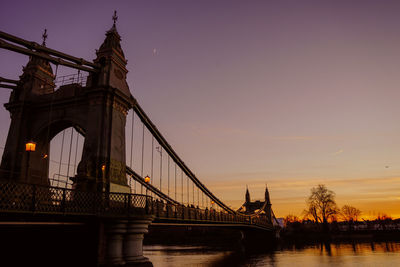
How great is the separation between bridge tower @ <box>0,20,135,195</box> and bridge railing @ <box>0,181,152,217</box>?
8.58 ft

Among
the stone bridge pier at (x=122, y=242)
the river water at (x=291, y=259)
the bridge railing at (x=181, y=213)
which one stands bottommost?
the river water at (x=291, y=259)

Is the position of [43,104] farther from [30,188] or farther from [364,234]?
[364,234]

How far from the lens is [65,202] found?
523 inches

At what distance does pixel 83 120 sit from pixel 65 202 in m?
8.27

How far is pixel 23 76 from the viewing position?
902 inches

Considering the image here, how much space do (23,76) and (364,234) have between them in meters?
72.9

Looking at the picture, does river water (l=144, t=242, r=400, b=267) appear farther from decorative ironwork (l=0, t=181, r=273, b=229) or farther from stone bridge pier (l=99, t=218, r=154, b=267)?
stone bridge pier (l=99, t=218, r=154, b=267)

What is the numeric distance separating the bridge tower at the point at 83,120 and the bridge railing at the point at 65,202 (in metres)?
2.62

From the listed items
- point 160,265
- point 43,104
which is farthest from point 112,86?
point 160,265

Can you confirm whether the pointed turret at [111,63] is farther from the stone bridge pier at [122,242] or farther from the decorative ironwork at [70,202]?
the stone bridge pier at [122,242]

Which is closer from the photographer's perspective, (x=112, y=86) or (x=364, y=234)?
(x=112, y=86)

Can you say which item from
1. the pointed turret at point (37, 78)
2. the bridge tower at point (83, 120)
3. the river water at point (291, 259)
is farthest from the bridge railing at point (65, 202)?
the river water at point (291, 259)

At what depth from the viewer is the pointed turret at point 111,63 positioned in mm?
20141

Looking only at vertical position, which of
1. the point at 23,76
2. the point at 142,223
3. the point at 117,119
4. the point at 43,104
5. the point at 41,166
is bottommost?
the point at 142,223
